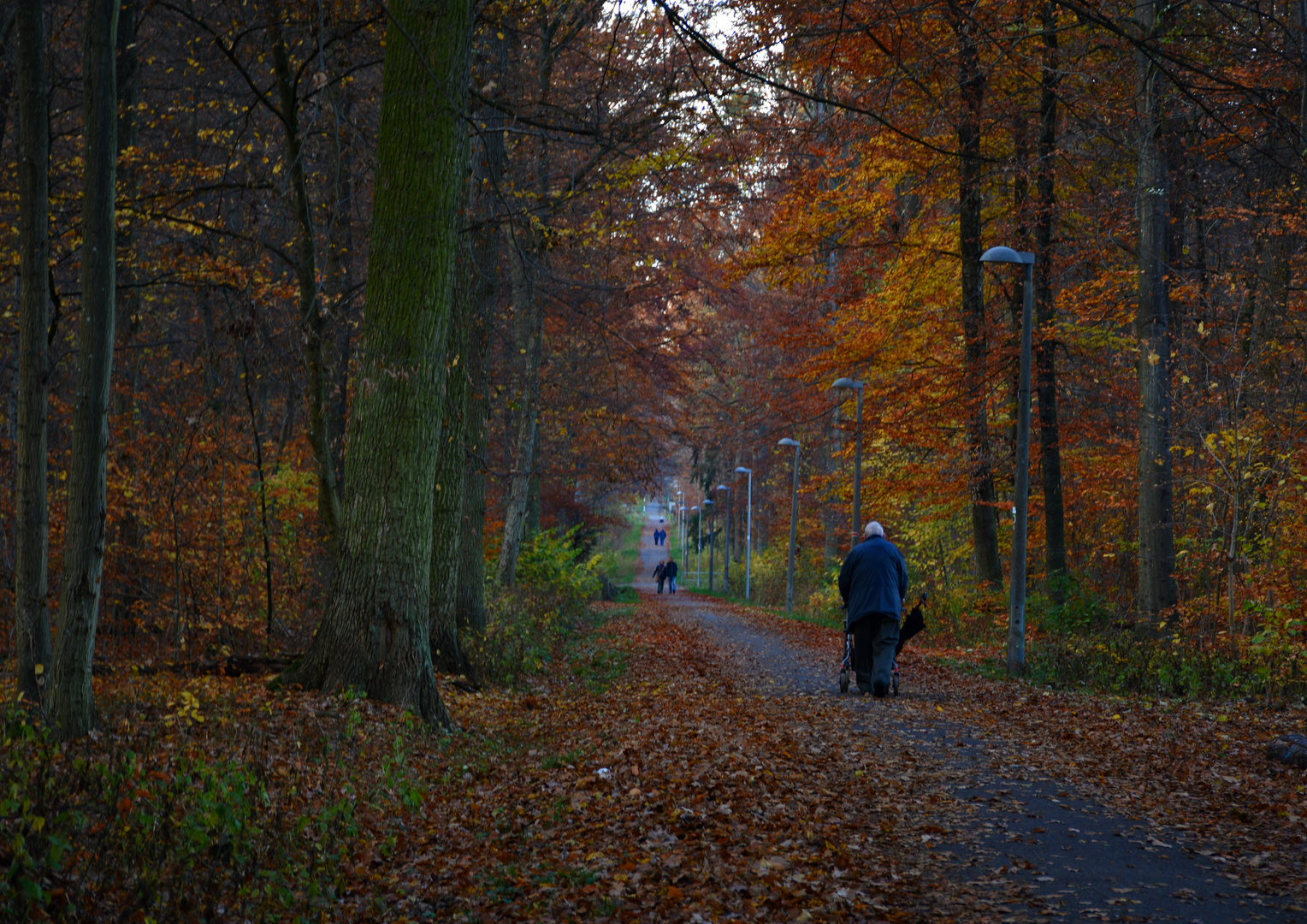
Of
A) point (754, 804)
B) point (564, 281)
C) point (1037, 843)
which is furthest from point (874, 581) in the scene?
point (1037, 843)

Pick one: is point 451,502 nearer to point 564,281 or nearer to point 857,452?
point 564,281

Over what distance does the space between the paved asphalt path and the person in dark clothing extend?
8.98 ft

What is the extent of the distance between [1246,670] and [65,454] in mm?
14583

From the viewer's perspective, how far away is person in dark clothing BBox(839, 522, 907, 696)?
446 inches

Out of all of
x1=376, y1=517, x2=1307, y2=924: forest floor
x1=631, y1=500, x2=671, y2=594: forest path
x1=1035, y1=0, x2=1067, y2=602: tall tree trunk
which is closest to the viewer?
x1=376, y1=517, x2=1307, y2=924: forest floor

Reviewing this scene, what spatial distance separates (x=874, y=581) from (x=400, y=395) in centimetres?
596

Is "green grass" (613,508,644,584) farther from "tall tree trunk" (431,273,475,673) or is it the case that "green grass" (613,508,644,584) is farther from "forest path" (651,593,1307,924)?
"forest path" (651,593,1307,924)

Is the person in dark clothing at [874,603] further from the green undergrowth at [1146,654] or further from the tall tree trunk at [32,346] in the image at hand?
the tall tree trunk at [32,346]

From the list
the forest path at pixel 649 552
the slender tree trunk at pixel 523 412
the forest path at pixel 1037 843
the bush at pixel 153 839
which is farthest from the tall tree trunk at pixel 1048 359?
the forest path at pixel 649 552

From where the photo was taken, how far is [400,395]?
328 inches

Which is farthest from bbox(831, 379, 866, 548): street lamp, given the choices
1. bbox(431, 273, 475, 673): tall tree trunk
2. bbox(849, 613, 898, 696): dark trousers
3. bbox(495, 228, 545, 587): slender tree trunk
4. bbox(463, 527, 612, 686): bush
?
bbox(431, 273, 475, 673): tall tree trunk

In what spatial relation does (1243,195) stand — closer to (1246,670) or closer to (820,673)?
(1246,670)

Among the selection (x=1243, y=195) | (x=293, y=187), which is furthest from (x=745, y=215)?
(x=293, y=187)

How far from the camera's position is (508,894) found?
183 inches
